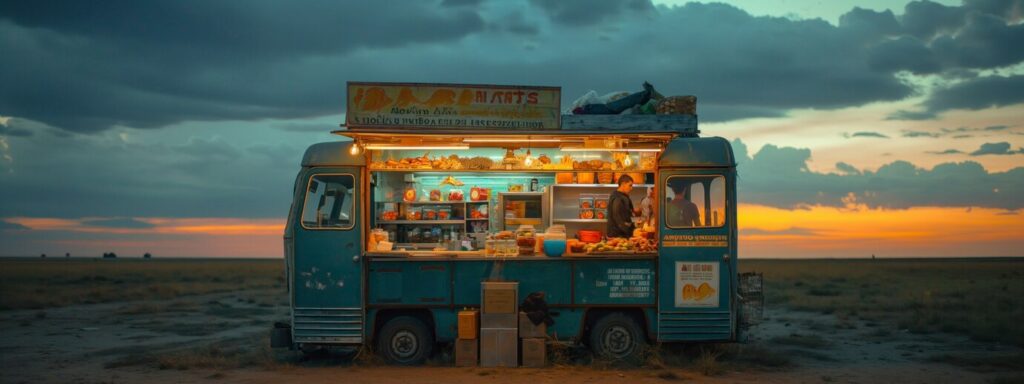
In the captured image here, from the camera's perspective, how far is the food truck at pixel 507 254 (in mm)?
12117

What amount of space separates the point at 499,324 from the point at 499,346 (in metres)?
0.30

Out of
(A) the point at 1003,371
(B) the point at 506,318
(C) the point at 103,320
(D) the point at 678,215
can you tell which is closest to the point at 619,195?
(D) the point at 678,215

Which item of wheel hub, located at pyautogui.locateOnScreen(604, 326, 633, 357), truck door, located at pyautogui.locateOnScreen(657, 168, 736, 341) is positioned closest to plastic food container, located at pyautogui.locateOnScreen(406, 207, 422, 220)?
wheel hub, located at pyautogui.locateOnScreen(604, 326, 633, 357)

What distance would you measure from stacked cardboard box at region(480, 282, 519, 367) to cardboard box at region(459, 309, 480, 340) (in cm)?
10

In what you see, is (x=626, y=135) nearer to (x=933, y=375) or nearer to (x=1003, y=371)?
(x=933, y=375)

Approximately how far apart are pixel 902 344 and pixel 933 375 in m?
4.27

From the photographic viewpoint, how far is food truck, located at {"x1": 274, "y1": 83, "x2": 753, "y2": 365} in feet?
39.8

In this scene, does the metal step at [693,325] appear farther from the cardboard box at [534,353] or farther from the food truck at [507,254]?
the cardboard box at [534,353]

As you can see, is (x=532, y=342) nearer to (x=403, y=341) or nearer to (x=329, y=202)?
(x=403, y=341)

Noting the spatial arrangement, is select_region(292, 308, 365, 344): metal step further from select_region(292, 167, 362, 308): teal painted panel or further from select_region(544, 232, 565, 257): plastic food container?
select_region(544, 232, 565, 257): plastic food container

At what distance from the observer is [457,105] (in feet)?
40.7

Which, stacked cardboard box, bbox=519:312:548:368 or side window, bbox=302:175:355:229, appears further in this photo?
side window, bbox=302:175:355:229

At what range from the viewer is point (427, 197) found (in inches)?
599

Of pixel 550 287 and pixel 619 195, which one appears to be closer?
pixel 550 287
